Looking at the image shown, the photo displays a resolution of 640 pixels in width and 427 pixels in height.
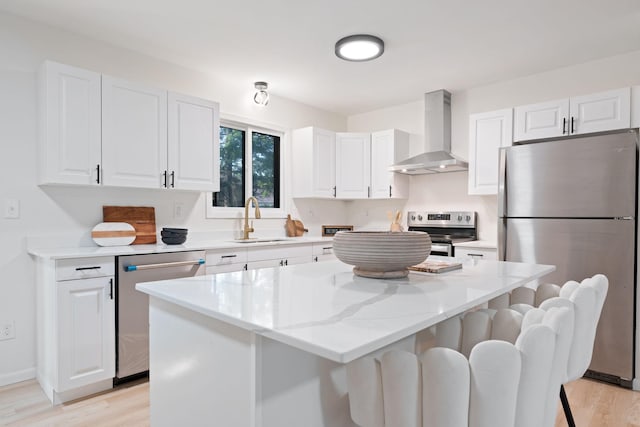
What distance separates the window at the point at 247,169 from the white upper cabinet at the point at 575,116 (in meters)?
2.45

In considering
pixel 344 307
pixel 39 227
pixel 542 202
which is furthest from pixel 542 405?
pixel 39 227

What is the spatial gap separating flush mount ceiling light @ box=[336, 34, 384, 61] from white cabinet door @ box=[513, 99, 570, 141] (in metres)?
1.30

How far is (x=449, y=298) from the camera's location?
46.2 inches

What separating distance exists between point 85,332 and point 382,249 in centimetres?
197

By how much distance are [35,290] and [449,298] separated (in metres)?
2.77

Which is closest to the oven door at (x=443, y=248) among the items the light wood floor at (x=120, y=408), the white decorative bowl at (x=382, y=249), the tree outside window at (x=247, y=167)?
the light wood floor at (x=120, y=408)

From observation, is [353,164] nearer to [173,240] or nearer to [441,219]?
[441,219]

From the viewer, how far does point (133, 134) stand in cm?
284

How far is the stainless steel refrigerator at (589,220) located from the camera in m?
2.56

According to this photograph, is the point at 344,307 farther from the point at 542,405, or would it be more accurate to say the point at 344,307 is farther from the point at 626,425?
the point at 626,425

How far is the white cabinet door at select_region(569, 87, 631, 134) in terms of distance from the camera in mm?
2721

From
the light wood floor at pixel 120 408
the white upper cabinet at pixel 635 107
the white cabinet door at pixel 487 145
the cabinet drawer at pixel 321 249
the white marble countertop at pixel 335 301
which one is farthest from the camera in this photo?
the cabinet drawer at pixel 321 249

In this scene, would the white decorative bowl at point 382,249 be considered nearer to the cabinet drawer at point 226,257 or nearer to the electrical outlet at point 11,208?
the cabinet drawer at point 226,257

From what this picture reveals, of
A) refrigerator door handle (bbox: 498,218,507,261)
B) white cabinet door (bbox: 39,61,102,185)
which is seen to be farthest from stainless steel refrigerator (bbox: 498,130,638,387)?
white cabinet door (bbox: 39,61,102,185)
